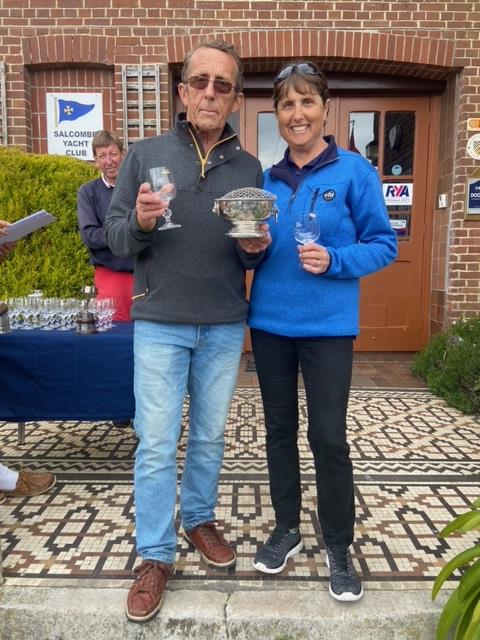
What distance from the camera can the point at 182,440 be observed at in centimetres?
394

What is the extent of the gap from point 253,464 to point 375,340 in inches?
139

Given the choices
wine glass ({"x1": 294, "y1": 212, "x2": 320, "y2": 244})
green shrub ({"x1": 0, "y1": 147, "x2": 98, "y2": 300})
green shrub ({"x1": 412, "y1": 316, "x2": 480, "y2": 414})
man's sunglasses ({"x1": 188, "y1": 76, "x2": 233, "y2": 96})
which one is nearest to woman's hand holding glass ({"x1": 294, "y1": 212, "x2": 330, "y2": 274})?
wine glass ({"x1": 294, "y1": 212, "x2": 320, "y2": 244})

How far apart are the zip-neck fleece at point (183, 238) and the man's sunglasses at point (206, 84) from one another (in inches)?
6.0

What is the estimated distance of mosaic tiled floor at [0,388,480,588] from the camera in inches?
96.6

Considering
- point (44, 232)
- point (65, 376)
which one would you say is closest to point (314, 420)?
point (65, 376)

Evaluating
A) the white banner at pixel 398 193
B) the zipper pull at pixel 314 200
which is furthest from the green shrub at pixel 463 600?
the white banner at pixel 398 193

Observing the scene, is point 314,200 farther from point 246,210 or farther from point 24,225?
point 24,225

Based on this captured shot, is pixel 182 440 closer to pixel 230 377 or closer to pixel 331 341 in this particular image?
pixel 230 377

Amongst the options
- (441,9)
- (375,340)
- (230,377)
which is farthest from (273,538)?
(441,9)

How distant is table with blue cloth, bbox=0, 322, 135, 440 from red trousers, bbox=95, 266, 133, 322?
0.79 meters

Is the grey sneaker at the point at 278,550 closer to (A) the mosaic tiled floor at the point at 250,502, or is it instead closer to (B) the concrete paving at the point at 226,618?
(A) the mosaic tiled floor at the point at 250,502

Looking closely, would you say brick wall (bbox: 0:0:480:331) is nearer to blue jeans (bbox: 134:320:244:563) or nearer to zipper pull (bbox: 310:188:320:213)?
zipper pull (bbox: 310:188:320:213)

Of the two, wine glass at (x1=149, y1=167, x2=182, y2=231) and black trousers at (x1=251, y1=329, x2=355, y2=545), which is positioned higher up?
wine glass at (x1=149, y1=167, x2=182, y2=231)

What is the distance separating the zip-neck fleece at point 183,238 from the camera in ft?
7.05
